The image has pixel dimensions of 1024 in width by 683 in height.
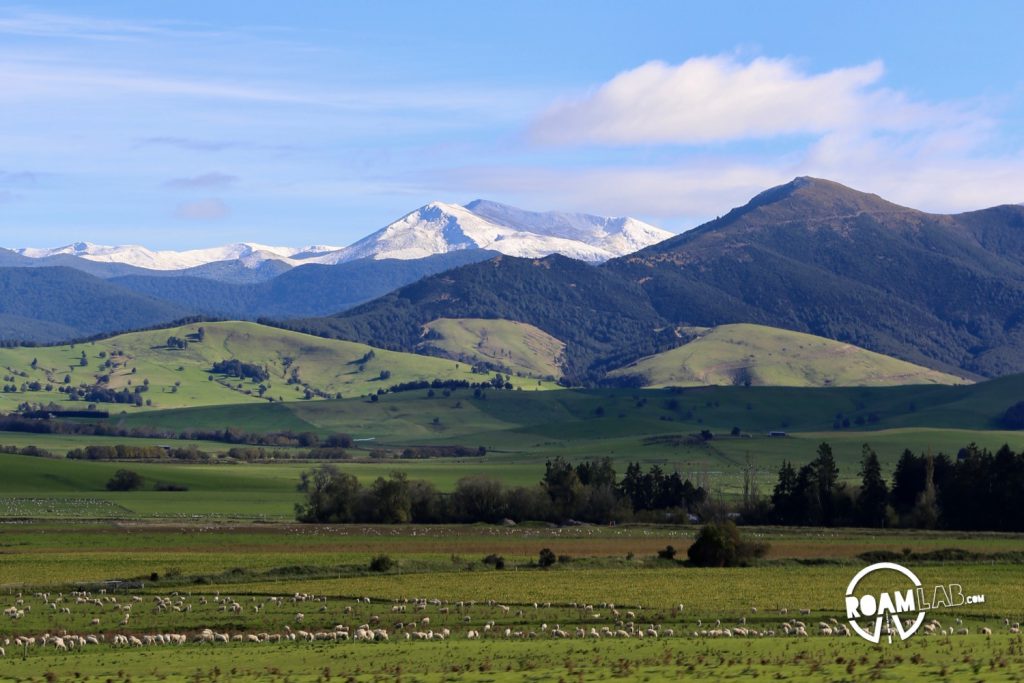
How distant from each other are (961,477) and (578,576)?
65615mm

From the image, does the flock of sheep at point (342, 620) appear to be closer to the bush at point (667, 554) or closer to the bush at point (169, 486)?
the bush at point (667, 554)

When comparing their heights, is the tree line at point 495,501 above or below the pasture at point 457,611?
above

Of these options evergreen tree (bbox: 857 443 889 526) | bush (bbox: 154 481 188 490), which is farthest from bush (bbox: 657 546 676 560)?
bush (bbox: 154 481 188 490)

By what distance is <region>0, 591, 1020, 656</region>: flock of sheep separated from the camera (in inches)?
2366

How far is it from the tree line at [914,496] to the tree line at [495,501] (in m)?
11.5

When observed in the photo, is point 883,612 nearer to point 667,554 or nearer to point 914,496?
point 667,554

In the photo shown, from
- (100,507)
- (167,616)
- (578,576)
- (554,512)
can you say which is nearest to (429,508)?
(554,512)

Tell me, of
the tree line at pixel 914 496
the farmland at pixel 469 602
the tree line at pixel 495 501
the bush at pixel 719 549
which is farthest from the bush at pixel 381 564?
the tree line at pixel 914 496

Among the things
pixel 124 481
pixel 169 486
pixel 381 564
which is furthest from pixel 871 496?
pixel 124 481

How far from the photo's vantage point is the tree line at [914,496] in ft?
448

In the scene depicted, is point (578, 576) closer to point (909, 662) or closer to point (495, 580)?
point (495, 580)

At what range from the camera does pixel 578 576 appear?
285 feet

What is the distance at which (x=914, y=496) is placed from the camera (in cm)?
14525
